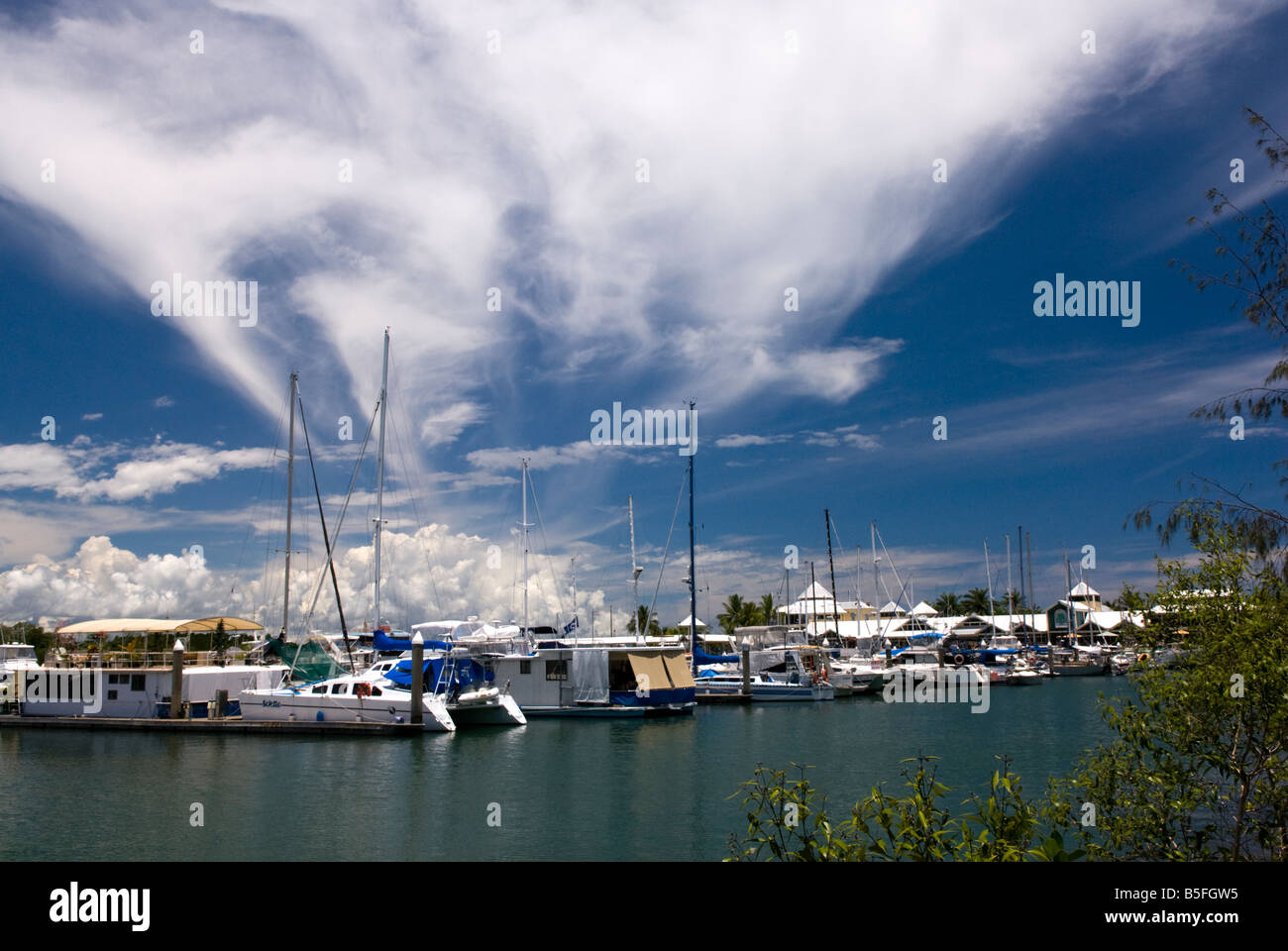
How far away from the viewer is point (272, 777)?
3472cm

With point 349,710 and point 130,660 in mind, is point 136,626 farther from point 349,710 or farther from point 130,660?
point 349,710

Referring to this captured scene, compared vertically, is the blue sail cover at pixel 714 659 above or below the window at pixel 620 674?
below

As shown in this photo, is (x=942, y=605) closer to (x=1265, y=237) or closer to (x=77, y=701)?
(x=77, y=701)

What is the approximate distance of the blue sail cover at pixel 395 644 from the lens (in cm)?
5531

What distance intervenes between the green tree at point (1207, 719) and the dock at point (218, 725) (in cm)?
4182

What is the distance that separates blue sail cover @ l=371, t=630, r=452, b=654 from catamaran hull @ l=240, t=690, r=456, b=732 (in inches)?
286

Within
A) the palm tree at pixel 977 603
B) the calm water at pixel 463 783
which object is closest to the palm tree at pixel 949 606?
the palm tree at pixel 977 603

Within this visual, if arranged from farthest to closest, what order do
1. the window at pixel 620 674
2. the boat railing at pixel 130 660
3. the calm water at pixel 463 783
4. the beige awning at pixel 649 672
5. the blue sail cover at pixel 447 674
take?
the window at pixel 620 674, the beige awning at pixel 649 672, the boat railing at pixel 130 660, the blue sail cover at pixel 447 674, the calm water at pixel 463 783

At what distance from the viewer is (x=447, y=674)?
55.2 meters

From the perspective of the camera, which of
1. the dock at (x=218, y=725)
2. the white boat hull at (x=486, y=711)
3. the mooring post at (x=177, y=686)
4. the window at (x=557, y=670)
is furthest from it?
the window at (x=557, y=670)

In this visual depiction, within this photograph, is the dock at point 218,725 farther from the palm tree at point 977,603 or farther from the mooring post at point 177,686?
the palm tree at point 977,603

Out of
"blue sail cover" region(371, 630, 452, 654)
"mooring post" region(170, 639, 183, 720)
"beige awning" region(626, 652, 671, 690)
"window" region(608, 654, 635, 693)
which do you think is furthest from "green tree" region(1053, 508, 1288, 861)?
"mooring post" region(170, 639, 183, 720)

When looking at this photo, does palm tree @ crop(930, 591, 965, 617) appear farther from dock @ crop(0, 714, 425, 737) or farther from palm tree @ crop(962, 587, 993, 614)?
dock @ crop(0, 714, 425, 737)

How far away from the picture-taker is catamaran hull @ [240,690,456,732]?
155 ft
